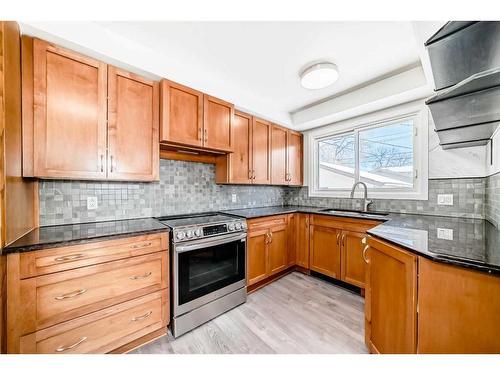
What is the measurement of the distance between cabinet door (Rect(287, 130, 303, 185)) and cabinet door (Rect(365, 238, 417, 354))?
189 centimetres

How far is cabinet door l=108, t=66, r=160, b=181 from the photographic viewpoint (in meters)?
1.54

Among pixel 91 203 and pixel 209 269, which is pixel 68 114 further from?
pixel 209 269

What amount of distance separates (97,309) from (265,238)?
1.62 meters

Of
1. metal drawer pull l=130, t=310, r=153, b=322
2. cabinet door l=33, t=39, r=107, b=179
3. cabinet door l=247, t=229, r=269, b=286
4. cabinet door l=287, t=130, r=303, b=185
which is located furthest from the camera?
cabinet door l=287, t=130, r=303, b=185

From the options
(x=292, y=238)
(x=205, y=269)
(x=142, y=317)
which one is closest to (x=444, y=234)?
(x=292, y=238)

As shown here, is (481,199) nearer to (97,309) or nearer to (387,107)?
(387,107)

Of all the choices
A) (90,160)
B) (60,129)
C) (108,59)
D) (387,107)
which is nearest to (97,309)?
(90,160)

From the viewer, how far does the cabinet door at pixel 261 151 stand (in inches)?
104

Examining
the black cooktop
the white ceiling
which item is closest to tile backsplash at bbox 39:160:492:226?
the black cooktop

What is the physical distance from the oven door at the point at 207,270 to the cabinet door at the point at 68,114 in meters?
0.93

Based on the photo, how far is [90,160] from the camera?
57.3 inches

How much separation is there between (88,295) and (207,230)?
0.87 meters

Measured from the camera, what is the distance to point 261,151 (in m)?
2.73

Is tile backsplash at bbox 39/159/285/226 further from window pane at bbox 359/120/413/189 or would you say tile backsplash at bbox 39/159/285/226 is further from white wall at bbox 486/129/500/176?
white wall at bbox 486/129/500/176
